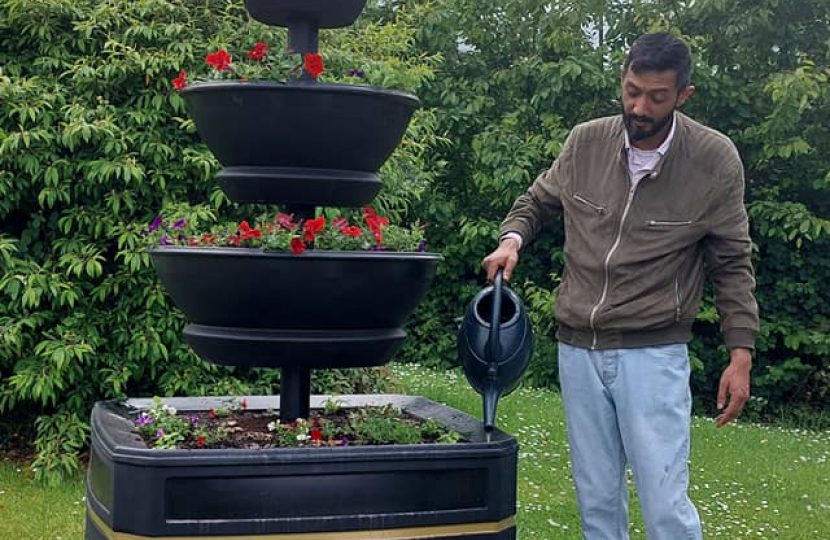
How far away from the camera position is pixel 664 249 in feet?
11.3

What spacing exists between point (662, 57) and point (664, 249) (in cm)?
56

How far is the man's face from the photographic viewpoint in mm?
3404

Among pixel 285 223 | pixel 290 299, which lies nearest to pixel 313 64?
pixel 285 223

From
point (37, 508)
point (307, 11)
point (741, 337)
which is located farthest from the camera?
point (37, 508)

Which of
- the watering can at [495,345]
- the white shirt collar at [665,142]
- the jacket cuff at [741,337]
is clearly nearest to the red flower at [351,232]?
the watering can at [495,345]

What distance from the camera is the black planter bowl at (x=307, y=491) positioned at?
129 inches

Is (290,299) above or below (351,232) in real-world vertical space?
below

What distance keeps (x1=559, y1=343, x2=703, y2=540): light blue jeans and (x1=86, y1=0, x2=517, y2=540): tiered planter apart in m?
0.25

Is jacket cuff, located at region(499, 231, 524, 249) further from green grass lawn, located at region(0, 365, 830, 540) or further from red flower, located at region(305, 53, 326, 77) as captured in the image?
green grass lawn, located at region(0, 365, 830, 540)

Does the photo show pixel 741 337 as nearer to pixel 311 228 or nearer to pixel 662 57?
pixel 662 57

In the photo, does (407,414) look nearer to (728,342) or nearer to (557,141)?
(728,342)

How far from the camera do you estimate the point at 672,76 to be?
3404 millimetres

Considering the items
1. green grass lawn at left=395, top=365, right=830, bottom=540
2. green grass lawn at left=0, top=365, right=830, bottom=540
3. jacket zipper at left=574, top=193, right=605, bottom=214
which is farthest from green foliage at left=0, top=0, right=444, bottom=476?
jacket zipper at left=574, top=193, right=605, bottom=214

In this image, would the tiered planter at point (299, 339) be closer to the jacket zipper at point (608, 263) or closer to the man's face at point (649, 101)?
the jacket zipper at point (608, 263)
